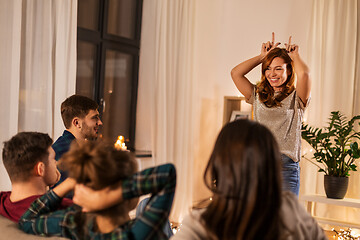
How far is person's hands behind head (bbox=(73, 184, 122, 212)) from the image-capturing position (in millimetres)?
1197

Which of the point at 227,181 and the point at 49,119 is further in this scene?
the point at 49,119

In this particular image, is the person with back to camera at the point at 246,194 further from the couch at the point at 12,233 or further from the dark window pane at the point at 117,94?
the dark window pane at the point at 117,94

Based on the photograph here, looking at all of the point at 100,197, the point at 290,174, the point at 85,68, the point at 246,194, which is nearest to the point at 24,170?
the point at 100,197

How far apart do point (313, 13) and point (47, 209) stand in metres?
4.04

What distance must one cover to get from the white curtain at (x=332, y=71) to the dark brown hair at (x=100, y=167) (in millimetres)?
3788

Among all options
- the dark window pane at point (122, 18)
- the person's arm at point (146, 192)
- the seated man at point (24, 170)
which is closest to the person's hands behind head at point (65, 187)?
the seated man at point (24, 170)

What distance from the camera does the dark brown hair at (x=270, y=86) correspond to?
251cm

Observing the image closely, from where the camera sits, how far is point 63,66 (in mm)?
3543

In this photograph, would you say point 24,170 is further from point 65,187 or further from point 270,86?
point 270,86

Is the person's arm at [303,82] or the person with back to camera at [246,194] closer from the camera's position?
the person with back to camera at [246,194]

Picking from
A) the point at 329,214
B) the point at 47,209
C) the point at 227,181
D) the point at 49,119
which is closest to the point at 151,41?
the point at 49,119

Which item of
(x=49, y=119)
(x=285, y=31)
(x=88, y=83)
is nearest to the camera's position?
(x=49, y=119)

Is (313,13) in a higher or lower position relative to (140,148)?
higher

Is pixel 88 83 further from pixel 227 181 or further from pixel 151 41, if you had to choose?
pixel 227 181
